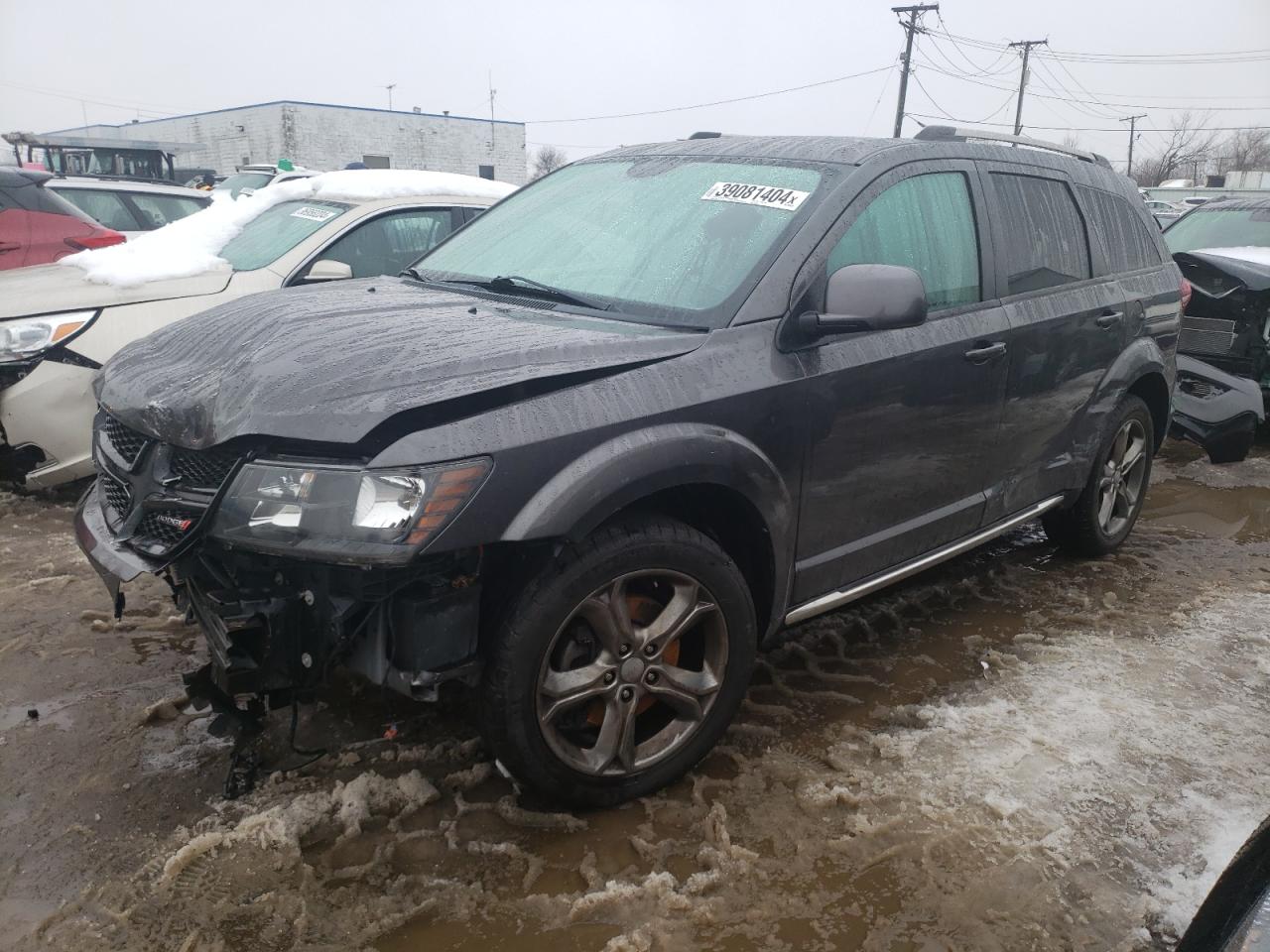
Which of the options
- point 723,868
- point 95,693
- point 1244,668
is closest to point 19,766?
point 95,693

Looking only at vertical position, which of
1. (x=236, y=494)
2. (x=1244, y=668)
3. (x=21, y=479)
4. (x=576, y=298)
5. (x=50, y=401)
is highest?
(x=576, y=298)

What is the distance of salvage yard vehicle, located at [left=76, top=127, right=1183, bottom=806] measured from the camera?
2.16 metres

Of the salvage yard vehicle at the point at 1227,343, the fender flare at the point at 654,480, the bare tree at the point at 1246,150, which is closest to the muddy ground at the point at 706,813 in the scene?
the fender flare at the point at 654,480

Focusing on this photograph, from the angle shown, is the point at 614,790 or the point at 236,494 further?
the point at 614,790

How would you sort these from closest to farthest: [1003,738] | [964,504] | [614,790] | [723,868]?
[723,868], [614,790], [1003,738], [964,504]

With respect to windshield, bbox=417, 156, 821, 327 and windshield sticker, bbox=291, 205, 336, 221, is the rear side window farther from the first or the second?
windshield sticker, bbox=291, 205, 336, 221

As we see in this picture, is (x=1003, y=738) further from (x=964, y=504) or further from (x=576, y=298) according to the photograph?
(x=576, y=298)

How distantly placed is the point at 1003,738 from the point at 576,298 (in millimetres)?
1982

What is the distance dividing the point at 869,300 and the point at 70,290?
4.07 m

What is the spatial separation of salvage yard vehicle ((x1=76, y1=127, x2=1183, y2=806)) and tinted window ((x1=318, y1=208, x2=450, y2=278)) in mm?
2064

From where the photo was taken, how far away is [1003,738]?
307cm

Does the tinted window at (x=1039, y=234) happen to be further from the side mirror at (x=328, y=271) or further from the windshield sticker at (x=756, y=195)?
the side mirror at (x=328, y=271)

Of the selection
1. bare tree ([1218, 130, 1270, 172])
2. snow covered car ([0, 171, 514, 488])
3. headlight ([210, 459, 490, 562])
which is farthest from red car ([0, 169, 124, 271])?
bare tree ([1218, 130, 1270, 172])

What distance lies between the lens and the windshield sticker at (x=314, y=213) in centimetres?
557
